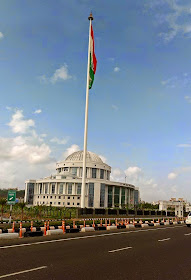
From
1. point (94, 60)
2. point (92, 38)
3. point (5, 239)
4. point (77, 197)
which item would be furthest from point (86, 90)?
point (77, 197)

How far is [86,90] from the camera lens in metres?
46.7

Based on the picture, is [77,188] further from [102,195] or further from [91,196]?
[102,195]

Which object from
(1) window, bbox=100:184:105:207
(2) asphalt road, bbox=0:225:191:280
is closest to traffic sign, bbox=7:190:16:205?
(2) asphalt road, bbox=0:225:191:280

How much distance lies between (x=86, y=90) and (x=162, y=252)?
36488 millimetres

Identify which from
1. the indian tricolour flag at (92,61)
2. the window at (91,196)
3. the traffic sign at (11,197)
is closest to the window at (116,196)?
the window at (91,196)

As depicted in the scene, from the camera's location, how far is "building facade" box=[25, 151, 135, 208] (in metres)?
106

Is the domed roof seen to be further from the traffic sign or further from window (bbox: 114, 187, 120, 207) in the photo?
the traffic sign

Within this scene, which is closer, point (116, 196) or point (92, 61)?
point (92, 61)

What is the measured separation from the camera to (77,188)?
107 m

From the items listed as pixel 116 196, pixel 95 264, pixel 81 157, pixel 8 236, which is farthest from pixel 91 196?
pixel 95 264

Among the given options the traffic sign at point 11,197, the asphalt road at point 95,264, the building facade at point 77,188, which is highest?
the building facade at point 77,188

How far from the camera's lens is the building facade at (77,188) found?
10581 centimetres

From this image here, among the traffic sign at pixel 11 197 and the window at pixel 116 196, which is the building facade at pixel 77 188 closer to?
the window at pixel 116 196

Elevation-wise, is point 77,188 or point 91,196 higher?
point 77,188
